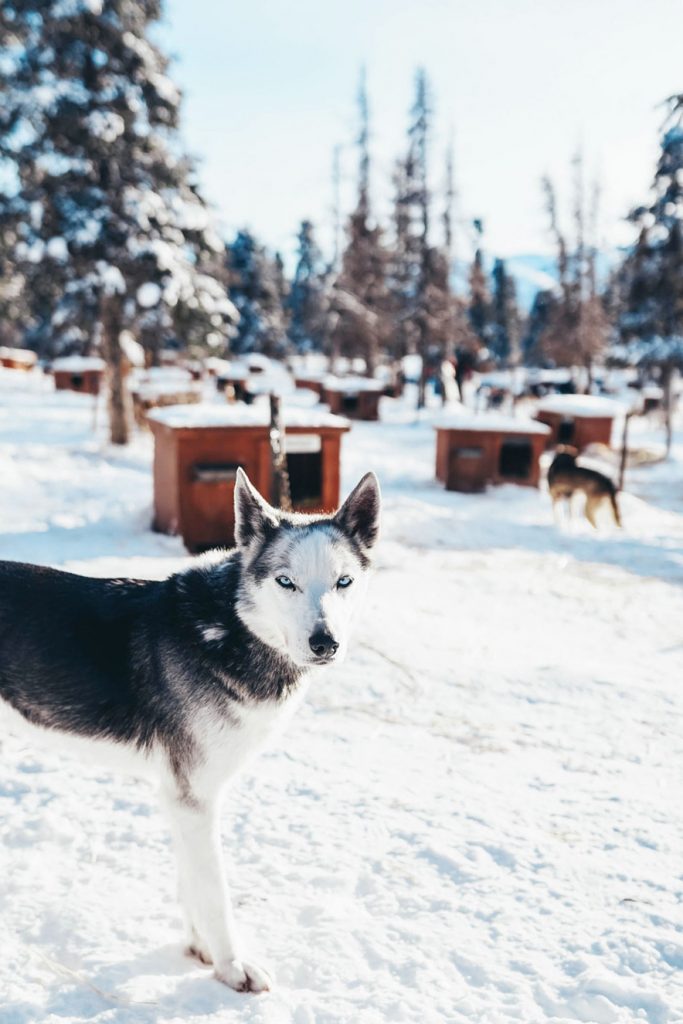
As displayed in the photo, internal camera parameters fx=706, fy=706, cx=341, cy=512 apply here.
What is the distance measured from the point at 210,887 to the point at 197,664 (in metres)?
0.82

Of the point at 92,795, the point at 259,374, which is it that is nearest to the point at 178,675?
the point at 92,795

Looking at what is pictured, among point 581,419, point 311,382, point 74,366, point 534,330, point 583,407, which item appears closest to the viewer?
point 583,407

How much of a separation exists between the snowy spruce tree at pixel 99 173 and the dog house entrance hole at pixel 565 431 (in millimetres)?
9839

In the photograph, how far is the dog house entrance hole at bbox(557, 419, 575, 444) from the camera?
62.3ft

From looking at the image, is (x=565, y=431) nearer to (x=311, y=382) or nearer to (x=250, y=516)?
(x=311, y=382)

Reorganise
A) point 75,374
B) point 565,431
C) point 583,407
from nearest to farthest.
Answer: point 583,407 < point 565,431 < point 75,374

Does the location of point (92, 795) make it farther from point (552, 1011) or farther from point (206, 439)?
point (206, 439)

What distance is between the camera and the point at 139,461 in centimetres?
1397

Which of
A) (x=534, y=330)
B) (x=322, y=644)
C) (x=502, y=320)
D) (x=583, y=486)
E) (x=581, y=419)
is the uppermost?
(x=502, y=320)

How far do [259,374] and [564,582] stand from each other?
3137 cm

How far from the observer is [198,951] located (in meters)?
2.79

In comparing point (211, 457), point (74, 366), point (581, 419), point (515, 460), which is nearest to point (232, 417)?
point (211, 457)

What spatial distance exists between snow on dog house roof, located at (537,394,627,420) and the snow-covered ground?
1241 cm

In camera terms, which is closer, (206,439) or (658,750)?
(658,750)
